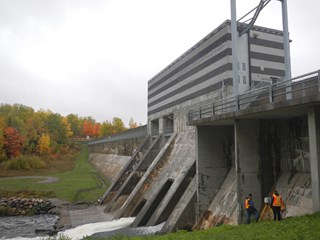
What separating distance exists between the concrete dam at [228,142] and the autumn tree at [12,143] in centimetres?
4847

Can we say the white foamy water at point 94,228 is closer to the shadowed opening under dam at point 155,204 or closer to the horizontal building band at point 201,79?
the shadowed opening under dam at point 155,204

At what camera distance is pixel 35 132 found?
85312 mm

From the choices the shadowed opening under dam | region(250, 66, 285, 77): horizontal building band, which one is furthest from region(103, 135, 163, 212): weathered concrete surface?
region(250, 66, 285, 77): horizontal building band

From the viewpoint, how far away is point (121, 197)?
2991cm

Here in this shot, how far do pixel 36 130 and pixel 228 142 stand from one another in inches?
3486

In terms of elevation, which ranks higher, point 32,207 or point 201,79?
point 201,79

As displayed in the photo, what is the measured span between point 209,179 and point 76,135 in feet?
455

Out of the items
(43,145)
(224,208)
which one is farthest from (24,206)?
(43,145)

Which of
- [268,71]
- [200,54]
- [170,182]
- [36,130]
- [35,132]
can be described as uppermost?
[200,54]

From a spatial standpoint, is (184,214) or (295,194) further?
(184,214)

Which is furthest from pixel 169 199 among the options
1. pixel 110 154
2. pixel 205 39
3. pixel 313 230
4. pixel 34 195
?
pixel 110 154

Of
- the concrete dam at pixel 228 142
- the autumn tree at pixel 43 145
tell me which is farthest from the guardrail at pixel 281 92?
the autumn tree at pixel 43 145

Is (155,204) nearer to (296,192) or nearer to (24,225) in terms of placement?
(296,192)

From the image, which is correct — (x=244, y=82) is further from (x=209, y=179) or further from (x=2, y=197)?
(x=2, y=197)
